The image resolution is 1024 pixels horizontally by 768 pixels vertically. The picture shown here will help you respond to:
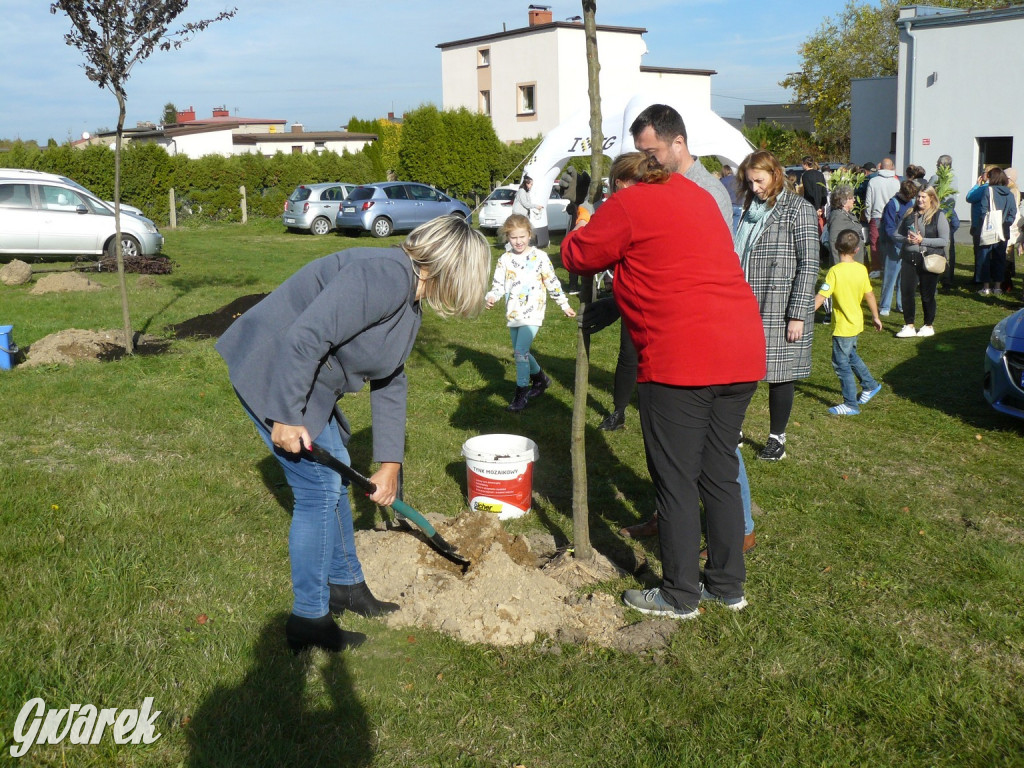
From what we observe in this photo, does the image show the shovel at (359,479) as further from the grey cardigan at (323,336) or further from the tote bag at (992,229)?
the tote bag at (992,229)

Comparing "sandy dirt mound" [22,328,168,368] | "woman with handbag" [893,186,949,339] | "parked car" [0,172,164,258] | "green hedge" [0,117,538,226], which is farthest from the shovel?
"green hedge" [0,117,538,226]

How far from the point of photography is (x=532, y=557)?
470 centimetres

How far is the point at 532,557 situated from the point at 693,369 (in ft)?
5.05

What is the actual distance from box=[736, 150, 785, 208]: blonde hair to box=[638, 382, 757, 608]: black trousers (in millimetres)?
1999

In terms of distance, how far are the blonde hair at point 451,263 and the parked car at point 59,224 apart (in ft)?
54.4

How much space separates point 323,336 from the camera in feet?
10.5

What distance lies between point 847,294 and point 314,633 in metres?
5.77

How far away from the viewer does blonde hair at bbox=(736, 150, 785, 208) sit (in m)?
5.39

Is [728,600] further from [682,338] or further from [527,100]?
[527,100]

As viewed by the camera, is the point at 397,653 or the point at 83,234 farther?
the point at 83,234

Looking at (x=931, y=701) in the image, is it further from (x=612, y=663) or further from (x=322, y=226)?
(x=322, y=226)

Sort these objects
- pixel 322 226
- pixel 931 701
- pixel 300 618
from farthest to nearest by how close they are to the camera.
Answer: pixel 322 226
pixel 300 618
pixel 931 701

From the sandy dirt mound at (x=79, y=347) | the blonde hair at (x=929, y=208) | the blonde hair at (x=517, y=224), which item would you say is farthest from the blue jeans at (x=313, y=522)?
the blonde hair at (x=929, y=208)

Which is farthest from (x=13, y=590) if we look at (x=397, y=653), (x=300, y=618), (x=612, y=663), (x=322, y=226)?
(x=322, y=226)
